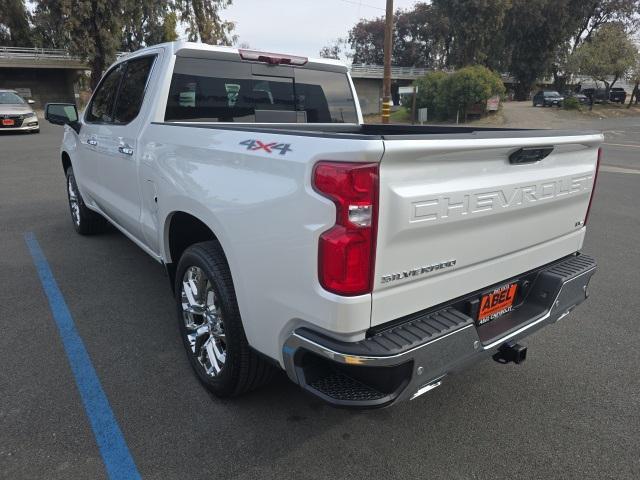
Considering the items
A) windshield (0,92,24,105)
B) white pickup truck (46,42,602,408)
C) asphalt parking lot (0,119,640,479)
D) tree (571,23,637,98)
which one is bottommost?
asphalt parking lot (0,119,640,479)

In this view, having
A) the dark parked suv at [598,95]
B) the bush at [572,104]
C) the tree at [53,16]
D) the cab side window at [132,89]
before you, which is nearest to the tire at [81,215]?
the cab side window at [132,89]

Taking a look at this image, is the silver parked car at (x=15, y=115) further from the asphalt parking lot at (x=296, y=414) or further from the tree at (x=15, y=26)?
the tree at (x=15, y=26)

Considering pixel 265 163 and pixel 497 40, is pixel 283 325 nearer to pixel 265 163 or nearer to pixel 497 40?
pixel 265 163

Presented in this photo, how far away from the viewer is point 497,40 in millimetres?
53875

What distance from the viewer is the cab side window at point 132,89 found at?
357 cm

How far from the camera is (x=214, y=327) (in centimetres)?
266

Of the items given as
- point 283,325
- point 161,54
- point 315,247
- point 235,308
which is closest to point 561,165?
point 315,247

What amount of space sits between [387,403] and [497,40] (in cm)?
6012

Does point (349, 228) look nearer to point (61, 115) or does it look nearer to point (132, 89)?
point (132, 89)

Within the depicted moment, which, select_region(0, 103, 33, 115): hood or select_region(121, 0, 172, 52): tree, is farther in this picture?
select_region(121, 0, 172, 52): tree

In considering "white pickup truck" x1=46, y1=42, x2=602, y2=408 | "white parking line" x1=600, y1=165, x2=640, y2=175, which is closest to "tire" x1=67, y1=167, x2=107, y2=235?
"white pickup truck" x1=46, y1=42, x2=602, y2=408


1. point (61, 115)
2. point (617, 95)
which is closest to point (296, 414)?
point (61, 115)

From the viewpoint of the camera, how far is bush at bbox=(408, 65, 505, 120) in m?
31.7

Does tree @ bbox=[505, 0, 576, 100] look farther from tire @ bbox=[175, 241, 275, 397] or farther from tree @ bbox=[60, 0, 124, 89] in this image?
tire @ bbox=[175, 241, 275, 397]
